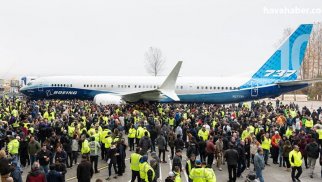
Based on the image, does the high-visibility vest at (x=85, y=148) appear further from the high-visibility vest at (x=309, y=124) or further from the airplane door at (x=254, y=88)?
the airplane door at (x=254, y=88)

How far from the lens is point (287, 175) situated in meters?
13.8

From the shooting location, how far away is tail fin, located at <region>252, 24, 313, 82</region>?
3259 centimetres

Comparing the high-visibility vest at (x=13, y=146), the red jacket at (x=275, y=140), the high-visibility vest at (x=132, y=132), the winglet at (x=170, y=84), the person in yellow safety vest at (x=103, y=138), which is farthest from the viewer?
A: the winglet at (x=170, y=84)

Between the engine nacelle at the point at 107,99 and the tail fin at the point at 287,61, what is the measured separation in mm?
12941

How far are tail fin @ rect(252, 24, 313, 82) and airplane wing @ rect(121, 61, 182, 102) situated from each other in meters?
8.40

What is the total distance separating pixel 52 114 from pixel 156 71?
284ft

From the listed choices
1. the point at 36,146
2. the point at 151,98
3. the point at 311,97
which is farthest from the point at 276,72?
the point at 311,97

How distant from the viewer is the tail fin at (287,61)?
1283 inches

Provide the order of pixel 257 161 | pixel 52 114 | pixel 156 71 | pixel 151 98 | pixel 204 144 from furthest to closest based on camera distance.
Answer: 1. pixel 156 71
2. pixel 151 98
3. pixel 52 114
4. pixel 204 144
5. pixel 257 161

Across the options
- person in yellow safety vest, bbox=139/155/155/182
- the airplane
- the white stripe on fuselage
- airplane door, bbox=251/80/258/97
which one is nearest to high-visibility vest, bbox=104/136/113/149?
person in yellow safety vest, bbox=139/155/155/182

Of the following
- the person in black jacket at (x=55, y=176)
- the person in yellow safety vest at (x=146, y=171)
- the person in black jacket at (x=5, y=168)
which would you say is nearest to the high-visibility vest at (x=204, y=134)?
the person in yellow safety vest at (x=146, y=171)

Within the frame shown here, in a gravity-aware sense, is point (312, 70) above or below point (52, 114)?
above

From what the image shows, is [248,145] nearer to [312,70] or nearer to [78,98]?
[78,98]

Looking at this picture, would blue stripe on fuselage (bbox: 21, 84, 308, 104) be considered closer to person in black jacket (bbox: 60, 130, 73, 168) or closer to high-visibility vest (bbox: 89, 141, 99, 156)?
person in black jacket (bbox: 60, 130, 73, 168)
